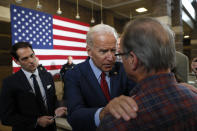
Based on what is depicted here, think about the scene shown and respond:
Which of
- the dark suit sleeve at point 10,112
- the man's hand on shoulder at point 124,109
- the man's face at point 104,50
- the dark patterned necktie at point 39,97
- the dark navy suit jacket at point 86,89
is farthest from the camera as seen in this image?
the dark patterned necktie at point 39,97

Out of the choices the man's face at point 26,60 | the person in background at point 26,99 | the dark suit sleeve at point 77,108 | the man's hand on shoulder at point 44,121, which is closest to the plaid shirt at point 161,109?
the dark suit sleeve at point 77,108

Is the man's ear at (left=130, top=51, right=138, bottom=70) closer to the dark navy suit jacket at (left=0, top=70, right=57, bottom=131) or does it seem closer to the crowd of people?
Answer: the crowd of people

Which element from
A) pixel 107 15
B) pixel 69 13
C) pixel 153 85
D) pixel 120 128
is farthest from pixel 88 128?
pixel 107 15

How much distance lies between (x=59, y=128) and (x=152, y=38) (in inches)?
107

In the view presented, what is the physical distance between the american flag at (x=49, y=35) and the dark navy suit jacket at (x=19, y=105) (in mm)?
2468

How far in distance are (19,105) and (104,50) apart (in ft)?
3.39

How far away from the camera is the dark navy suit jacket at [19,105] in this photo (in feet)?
4.81

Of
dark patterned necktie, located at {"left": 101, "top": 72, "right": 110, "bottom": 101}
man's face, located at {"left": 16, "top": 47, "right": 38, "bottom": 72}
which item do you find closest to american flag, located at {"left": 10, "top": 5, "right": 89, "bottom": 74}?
man's face, located at {"left": 16, "top": 47, "right": 38, "bottom": 72}

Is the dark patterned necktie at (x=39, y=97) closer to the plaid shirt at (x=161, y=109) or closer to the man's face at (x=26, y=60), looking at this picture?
the man's face at (x=26, y=60)

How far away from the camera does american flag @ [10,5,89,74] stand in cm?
407

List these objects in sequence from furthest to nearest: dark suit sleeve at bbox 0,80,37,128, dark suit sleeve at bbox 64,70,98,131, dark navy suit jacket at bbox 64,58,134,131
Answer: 1. dark suit sleeve at bbox 0,80,37,128
2. dark navy suit jacket at bbox 64,58,134,131
3. dark suit sleeve at bbox 64,70,98,131

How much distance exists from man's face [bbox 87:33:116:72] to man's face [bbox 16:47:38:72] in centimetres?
84

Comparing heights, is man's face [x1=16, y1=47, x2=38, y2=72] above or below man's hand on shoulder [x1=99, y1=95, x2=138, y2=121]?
above

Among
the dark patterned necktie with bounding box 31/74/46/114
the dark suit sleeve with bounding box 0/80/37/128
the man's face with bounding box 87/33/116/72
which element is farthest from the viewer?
the dark patterned necktie with bounding box 31/74/46/114
